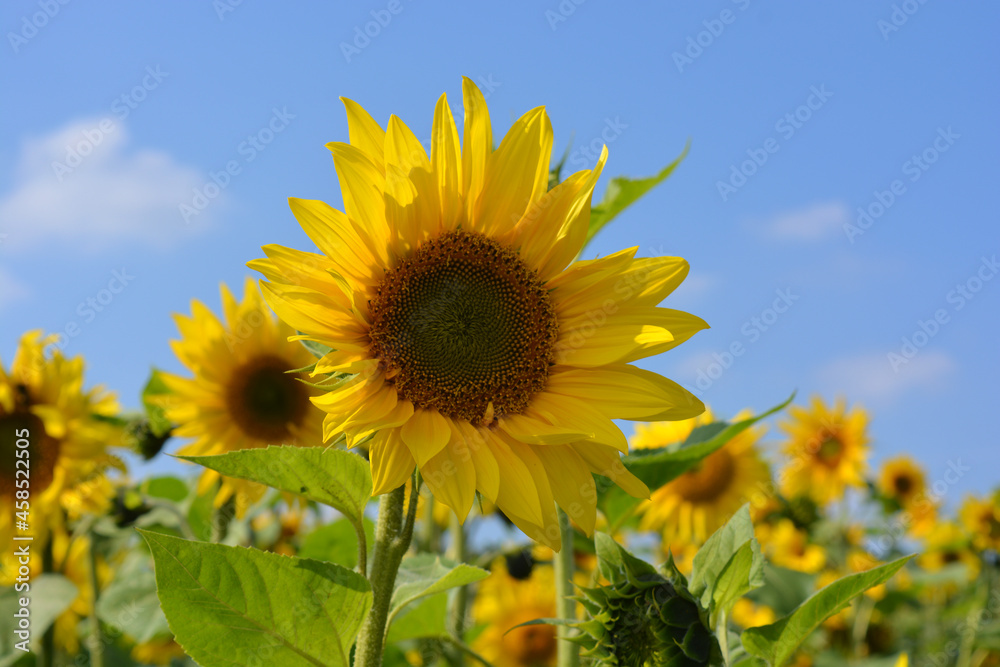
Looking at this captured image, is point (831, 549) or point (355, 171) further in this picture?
point (831, 549)

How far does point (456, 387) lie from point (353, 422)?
34cm

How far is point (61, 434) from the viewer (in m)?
3.33

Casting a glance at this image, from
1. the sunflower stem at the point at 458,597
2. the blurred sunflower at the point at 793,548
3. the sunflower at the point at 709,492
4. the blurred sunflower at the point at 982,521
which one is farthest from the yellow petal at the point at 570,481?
the blurred sunflower at the point at 982,521

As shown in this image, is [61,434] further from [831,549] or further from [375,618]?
[831,549]

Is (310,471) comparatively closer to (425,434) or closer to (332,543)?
(425,434)

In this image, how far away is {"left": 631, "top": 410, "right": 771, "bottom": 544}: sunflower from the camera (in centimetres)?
473

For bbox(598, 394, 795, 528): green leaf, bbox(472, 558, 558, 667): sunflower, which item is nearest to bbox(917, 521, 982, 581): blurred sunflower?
bbox(472, 558, 558, 667): sunflower

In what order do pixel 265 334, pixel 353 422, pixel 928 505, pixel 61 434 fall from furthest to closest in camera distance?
1. pixel 928 505
2. pixel 265 334
3. pixel 61 434
4. pixel 353 422

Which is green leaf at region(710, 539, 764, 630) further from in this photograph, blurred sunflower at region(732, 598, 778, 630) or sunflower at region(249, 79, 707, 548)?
blurred sunflower at region(732, 598, 778, 630)

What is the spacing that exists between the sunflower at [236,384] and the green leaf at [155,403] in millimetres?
60

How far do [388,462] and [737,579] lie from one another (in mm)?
645

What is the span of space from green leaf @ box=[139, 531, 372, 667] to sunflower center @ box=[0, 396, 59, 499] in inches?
91.5

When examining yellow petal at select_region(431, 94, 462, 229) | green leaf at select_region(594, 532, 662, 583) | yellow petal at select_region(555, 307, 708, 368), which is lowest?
green leaf at select_region(594, 532, 662, 583)

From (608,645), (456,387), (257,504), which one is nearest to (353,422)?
(456,387)
